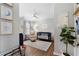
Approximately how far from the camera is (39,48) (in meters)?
2.58

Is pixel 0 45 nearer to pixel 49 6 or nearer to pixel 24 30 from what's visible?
pixel 24 30

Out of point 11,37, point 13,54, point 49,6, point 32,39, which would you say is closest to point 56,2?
point 49,6

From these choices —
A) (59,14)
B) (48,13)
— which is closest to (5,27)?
(48,13)

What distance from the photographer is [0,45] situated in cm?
257

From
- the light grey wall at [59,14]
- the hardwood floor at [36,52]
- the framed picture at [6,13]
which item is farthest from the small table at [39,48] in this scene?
the framed picture at [6,13]

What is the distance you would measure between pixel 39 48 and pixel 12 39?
45 cm

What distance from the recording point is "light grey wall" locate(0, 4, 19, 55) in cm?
258

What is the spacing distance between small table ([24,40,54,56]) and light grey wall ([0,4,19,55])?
0.58 feet

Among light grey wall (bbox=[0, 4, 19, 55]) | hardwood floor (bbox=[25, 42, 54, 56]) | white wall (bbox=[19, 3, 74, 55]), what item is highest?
white wall (bbox=[19, 3, 74, 55])

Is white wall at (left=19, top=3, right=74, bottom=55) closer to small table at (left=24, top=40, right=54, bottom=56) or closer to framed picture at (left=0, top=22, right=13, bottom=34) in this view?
small table at (left=24, top=40, right=54, bottom=56)

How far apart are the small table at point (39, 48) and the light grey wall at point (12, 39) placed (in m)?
0.18

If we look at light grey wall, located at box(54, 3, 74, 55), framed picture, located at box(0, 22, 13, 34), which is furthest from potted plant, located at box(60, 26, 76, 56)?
framed picture, located at box(0, 22, 13, 34)

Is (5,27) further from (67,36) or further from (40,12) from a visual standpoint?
(67,36)

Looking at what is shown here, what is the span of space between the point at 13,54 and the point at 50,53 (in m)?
0.59
